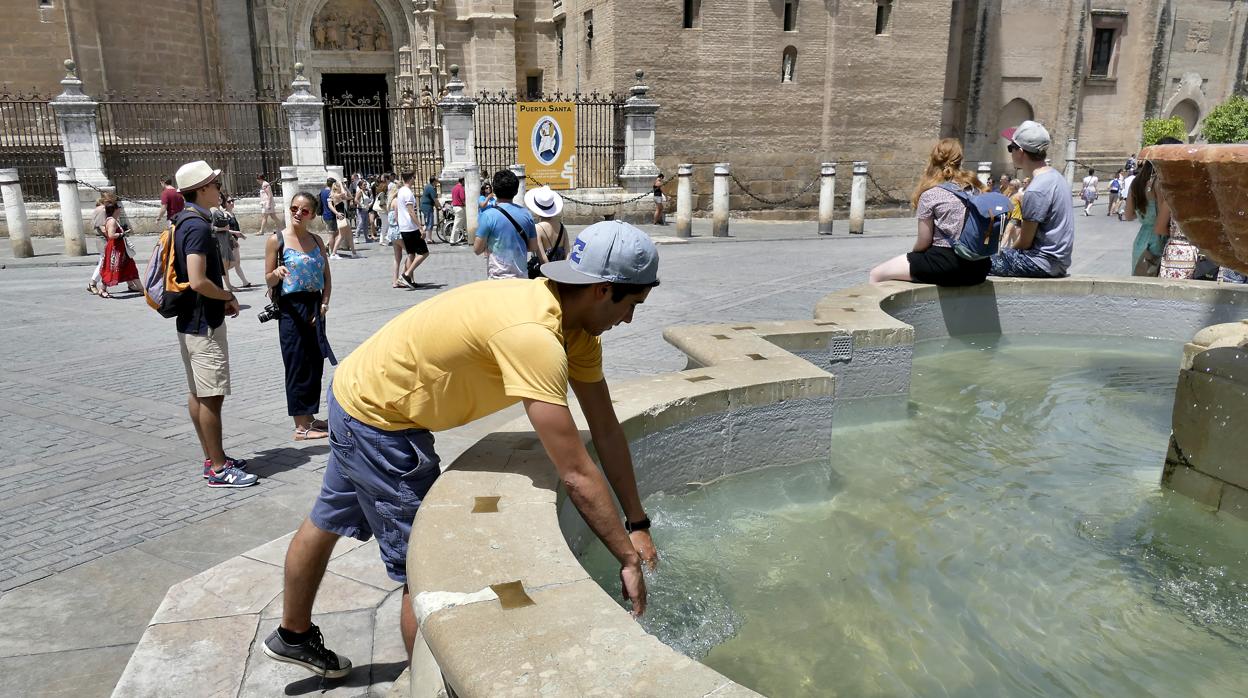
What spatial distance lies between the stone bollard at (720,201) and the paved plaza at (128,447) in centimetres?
615

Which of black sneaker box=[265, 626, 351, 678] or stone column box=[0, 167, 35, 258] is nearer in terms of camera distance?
black sneaker box=[265, 626, 351, 678]

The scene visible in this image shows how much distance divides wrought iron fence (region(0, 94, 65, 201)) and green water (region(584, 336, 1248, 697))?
67.2 feet

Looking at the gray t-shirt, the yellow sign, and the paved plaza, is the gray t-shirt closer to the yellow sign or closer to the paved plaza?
the paved plaza

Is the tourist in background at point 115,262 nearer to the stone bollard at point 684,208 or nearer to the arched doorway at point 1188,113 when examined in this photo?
the stone bollard at point 684,208

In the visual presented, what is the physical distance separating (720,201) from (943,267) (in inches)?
492

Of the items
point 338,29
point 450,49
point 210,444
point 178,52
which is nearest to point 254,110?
point 178,52

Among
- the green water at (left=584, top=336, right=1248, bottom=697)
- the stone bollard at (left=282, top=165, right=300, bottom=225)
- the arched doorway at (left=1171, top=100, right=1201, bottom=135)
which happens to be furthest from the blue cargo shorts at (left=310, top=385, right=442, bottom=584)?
the arched doorway at (left=1171, top=100, right=1201, bottom=135)

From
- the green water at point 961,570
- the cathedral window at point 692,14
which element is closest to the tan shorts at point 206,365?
the green water at point 961,570

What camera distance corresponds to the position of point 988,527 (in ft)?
12.2

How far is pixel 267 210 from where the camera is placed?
18.0 m

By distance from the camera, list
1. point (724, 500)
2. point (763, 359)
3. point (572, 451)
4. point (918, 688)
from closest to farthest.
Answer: point (572, 451) < point (918, 688) < point (724, 500) < point (763, 359)

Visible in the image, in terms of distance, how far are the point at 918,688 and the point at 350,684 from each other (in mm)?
1808

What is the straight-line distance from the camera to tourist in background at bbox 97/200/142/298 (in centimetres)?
1106

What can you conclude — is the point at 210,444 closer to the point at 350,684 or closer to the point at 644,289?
the point at 350,684
